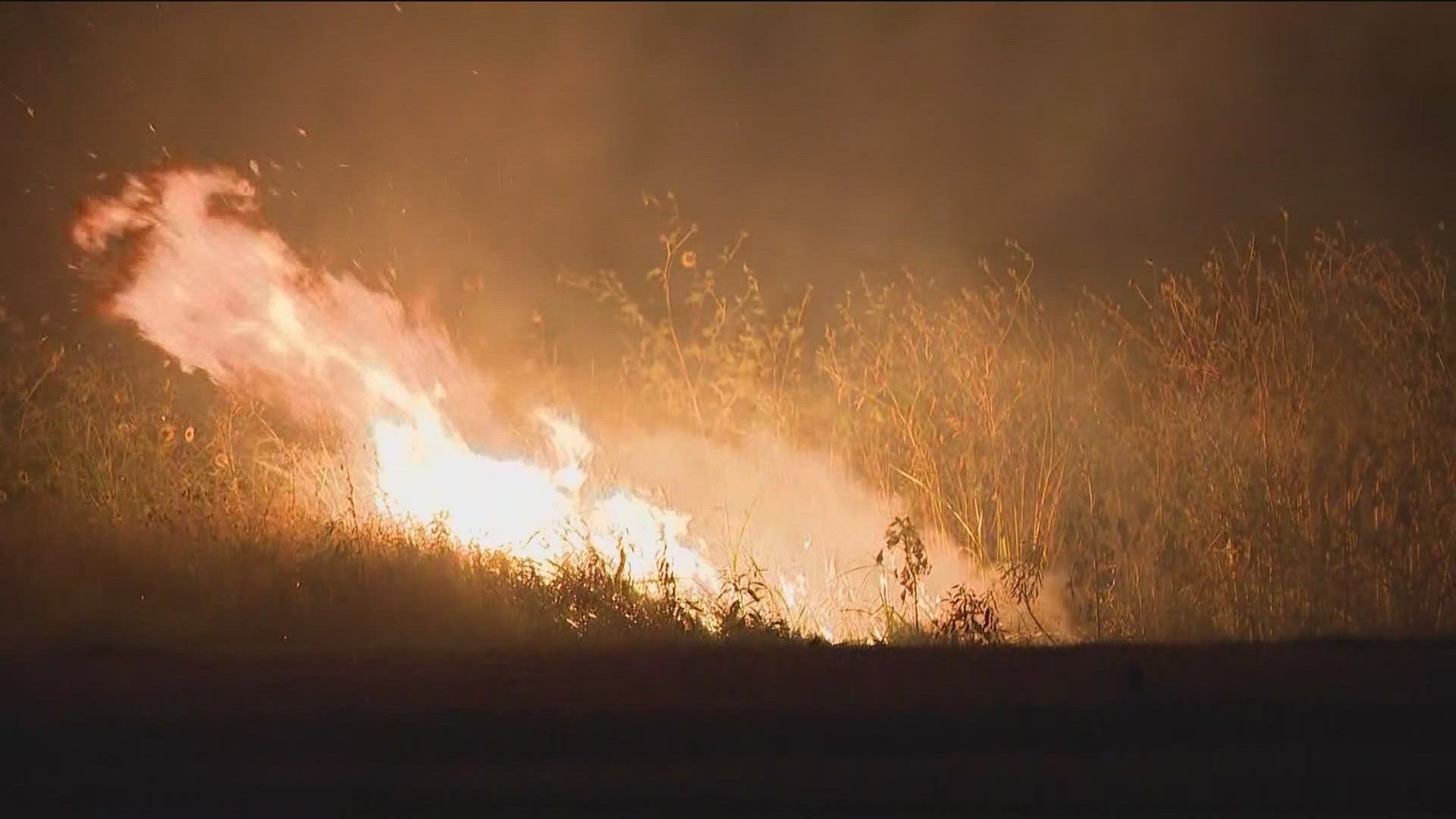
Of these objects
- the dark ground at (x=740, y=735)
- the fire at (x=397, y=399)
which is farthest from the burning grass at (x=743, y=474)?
the dark ground at (x=740, y=735)

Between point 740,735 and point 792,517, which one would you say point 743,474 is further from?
point 740,735

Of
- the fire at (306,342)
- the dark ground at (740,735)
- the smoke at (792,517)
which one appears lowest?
the dark ground at (740,735)

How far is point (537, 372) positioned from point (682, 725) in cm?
624

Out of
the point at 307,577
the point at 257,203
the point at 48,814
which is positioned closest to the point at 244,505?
the point at 307,577

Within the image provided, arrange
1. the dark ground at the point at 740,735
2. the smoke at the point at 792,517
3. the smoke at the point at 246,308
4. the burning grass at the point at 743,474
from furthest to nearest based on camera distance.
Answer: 1. the smoke at the point at 246,308
2. the smoke at the point at 792,517
3. the burning grass at the point at 743,474
4. the dark ground at the point at 740,735

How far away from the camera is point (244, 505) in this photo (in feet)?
27.3

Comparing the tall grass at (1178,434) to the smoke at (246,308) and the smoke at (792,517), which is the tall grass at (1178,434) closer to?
the smoke at (792,517)

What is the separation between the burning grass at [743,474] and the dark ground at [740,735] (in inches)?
60.9

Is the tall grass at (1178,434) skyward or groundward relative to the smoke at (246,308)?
groundward

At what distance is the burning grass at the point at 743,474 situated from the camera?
7414mm

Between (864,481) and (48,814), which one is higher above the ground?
(864,481)

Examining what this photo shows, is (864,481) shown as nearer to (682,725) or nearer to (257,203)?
(682,725)

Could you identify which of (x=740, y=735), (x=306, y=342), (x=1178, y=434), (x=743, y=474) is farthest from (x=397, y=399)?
(x=1178, y=434)

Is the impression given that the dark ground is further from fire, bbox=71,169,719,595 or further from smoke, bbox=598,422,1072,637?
fire, bbox=71,169,719,595
